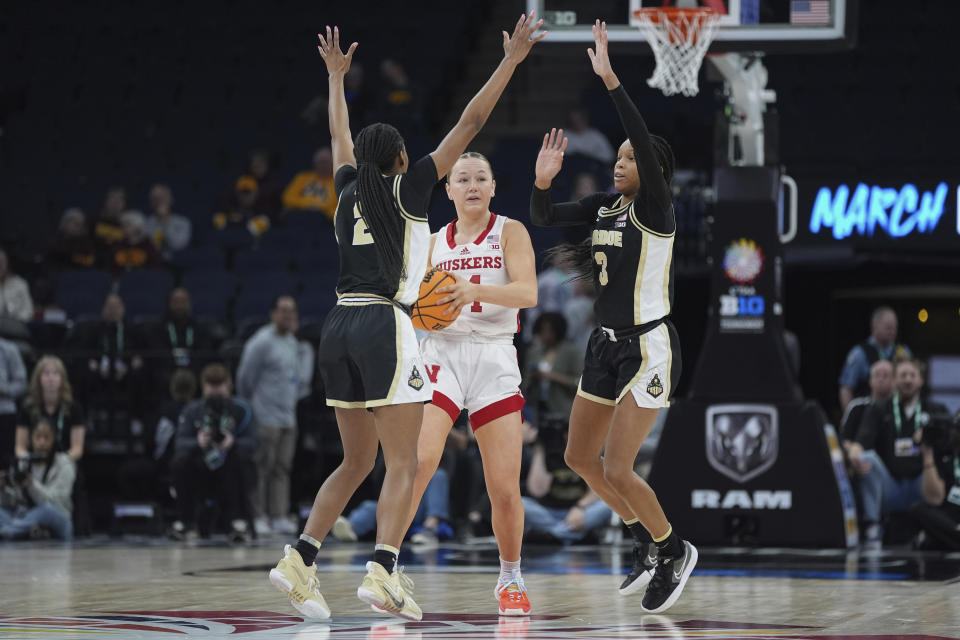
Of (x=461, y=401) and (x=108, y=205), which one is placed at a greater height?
(x=108, y=205)

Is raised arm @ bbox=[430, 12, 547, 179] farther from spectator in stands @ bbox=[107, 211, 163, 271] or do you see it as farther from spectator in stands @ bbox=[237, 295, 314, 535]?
spectator in stands @ bbox=[107, 211, 163, 271]

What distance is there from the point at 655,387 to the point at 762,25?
3.96 m

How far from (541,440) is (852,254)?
406 centimetres

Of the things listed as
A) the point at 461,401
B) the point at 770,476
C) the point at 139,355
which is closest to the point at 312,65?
the point at 139,355

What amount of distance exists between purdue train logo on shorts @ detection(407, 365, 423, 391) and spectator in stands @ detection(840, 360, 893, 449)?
6155 millimetres

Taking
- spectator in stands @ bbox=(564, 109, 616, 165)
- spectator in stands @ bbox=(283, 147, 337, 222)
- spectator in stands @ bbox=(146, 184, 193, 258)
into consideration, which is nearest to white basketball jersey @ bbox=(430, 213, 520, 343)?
spectator in stands @ bbox=(564, 109, 616, 165)

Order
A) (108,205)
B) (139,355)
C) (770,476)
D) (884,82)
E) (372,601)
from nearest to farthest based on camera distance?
(372,601), (770,476), (139,355), (108,205), (884,82)

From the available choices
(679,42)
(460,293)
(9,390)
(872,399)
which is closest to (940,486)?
(872,399)

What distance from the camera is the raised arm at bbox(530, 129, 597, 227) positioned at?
253 inches

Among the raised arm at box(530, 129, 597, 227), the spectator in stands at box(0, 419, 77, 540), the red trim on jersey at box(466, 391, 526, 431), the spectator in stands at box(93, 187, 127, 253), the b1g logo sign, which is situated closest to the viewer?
the red trim on jersey at box(466, 391, 526, 431)

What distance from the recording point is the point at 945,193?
44.0 feet

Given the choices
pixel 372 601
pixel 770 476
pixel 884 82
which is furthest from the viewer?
pixel 884 82

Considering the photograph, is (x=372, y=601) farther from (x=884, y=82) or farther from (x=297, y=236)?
(x=884, y=82)

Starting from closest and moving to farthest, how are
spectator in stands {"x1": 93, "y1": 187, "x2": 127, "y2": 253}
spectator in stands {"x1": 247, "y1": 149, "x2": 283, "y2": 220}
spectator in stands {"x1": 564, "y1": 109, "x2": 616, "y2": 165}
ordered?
spectator in stands {"x1": 93, "y1": 187, "x2": 127, "y2": 253} → spectator in stands {"x1": 564, "y1": 109, "x2": 616, "y2": 165} → spectator in stands {"x1": 247, "y1": 149, "x2": 283, "y2": 220}
